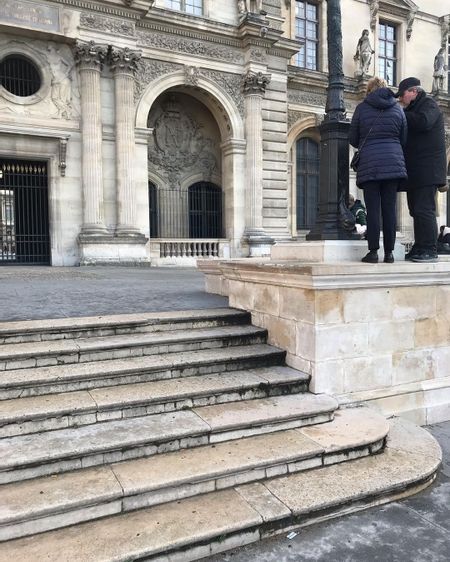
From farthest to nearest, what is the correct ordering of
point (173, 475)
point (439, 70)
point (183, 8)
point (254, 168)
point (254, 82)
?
point (439, 70) → point (254, 168) → point (254, 82) → point (183, 8) → point (173, 475)

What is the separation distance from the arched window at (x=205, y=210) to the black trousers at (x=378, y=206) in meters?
15.7

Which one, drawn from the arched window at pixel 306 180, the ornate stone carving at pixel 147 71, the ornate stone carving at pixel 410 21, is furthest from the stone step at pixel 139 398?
the ornate stone carving at pixel 410 21

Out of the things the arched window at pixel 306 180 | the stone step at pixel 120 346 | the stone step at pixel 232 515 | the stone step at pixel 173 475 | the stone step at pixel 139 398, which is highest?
the arched window at pixel 306 180

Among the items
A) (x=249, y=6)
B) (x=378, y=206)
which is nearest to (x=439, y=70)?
(x=249, y=6)

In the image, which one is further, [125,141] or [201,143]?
[201,143]

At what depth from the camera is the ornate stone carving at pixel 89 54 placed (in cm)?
1513

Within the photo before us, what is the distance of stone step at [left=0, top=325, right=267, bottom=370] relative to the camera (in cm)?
386

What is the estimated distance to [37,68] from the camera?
50.1ft

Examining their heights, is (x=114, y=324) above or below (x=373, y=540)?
above

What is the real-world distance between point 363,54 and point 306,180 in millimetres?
6917

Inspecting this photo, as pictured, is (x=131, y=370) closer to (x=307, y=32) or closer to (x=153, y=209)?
(x=153, y=209)

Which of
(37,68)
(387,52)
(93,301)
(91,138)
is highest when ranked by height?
(387,52)

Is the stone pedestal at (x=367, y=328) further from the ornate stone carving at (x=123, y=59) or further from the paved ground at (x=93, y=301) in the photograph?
the ornate stone carving at (x=123, y=59)

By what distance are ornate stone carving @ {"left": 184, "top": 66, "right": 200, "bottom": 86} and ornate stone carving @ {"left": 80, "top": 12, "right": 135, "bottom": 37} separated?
242cm
